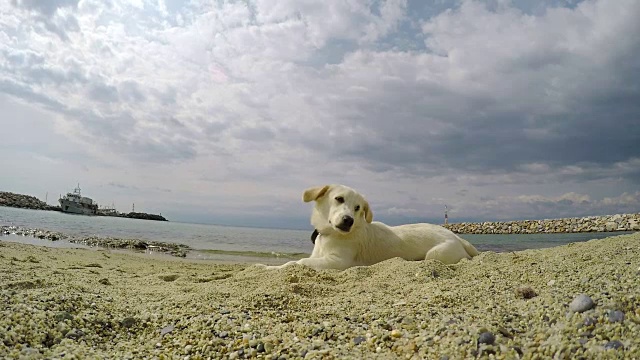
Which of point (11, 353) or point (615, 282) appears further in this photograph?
point (615, 282)

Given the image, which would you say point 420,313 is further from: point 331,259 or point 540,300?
point 331,259

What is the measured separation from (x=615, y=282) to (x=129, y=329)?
3313 millimetres

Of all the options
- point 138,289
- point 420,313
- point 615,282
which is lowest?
point 138,289

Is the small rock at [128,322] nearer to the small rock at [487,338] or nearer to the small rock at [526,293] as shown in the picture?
the small rock at [487,338]

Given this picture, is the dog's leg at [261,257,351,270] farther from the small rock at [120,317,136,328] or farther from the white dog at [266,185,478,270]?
the small rock at [120,317,136,328]

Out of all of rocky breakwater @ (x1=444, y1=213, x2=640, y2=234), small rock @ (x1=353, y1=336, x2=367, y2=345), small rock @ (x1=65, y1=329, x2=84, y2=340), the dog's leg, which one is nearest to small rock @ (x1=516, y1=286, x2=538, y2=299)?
small rock @ (x1=353, y1=336, x2=367, y2=345)

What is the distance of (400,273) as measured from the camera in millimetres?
4578

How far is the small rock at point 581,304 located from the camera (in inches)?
81.8

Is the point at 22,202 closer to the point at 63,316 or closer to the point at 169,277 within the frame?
the point at 169,277

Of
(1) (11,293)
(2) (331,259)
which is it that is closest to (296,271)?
(2) (331,259)

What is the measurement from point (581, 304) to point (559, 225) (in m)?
41.0

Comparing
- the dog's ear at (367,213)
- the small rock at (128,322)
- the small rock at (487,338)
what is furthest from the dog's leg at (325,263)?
the small rock at (487,338)

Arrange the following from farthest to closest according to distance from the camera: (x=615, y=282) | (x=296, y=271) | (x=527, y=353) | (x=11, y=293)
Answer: (x=296, y=271), (x=11, y=293), (x=615, y=282), (x=527, y=353)

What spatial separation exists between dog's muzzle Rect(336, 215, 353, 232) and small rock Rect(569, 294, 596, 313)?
12.1ft
